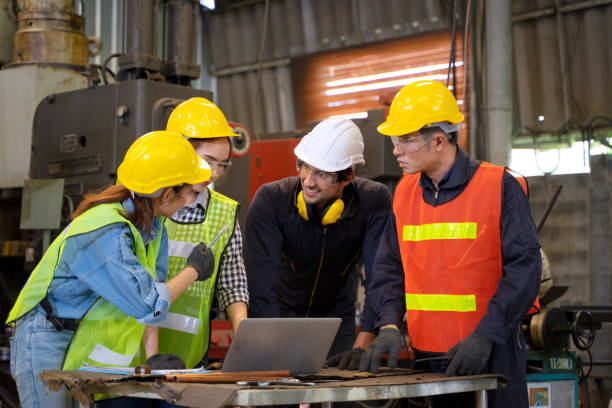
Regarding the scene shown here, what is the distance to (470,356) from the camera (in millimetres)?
1952

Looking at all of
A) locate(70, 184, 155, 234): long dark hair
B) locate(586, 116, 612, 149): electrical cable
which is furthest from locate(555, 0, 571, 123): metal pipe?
locate(70, 184, 155, 234): long dark hair

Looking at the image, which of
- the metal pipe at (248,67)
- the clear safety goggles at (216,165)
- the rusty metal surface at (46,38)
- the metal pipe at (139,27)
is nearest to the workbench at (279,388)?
the clear safety goggles at (216,165)

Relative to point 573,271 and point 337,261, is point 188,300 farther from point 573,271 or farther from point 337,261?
point 573,271

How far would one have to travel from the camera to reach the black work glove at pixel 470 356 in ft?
6.38

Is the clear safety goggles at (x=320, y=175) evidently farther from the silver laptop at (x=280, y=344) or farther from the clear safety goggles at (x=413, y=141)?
the silver laptop at (x=280, y=344)

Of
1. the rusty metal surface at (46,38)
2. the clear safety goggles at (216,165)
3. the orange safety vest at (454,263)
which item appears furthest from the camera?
the rusty metal surface at (46,38)

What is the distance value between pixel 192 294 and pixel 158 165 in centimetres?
50

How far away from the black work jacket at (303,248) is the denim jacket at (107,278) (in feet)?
2.66

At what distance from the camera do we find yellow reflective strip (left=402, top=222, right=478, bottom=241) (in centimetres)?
214

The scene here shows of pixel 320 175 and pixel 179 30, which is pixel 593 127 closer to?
pixel 179 30

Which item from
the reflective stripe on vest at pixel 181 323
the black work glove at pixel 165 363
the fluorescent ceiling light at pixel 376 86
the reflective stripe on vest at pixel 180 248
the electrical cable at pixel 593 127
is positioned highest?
the fluorescent ceiling light at pixel 376 86

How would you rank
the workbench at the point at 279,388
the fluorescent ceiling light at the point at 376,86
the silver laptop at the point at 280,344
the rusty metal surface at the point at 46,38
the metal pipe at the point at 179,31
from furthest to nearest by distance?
the fluorescent ceiling light at the point at 376,86 → the rusty metal surface at the point at 46,38 → the metal pipe at the point at 179,31 → the silver laptop at the point at 280,344 → the workbench at the point at 279,388

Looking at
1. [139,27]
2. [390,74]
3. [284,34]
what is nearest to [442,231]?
[139,27]

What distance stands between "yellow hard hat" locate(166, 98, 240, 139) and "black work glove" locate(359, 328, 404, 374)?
2.74ft
